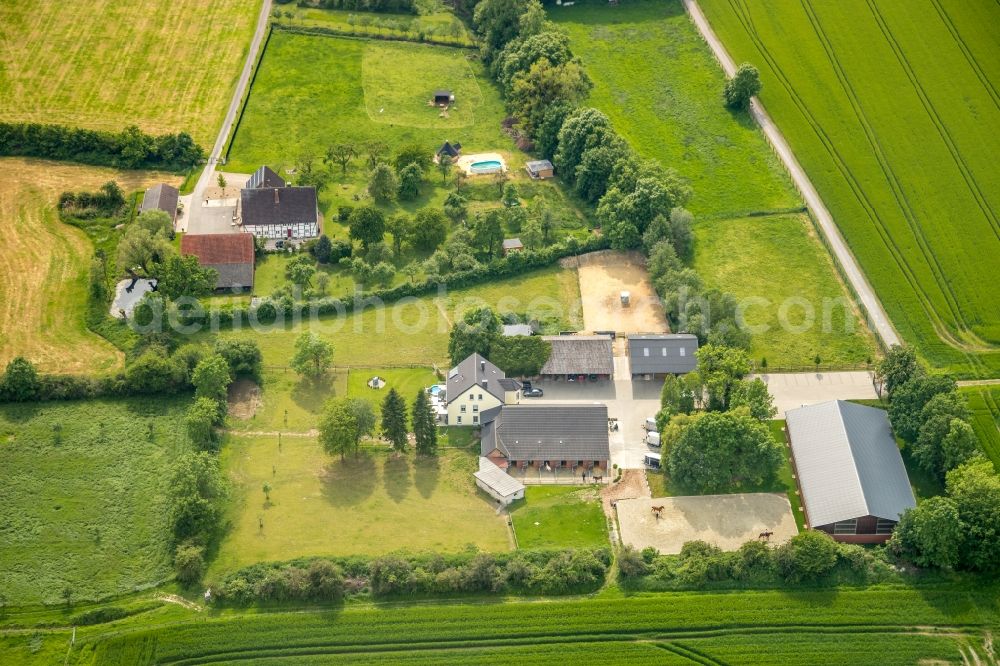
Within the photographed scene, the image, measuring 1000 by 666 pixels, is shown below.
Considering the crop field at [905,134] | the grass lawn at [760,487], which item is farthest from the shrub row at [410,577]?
the crop field at [905,134]

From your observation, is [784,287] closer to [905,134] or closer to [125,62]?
[905,134]

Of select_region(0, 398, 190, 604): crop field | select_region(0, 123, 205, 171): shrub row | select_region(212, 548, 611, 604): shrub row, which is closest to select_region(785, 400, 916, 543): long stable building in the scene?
select_region(212, 548, 611, 604): shrub row

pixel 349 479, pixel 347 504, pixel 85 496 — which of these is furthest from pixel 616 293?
pixel 85 496

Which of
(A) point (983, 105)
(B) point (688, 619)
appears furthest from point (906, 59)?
(B) point (688, 619)

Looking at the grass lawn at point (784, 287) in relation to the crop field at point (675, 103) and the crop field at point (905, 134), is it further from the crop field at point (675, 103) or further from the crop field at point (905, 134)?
the crop field at point (905, 134)

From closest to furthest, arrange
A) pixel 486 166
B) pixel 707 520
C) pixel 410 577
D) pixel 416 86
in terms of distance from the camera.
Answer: pixel 410 577, pixel 707 520, pixel 486 166, pixel 416 86

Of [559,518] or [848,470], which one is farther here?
[848,470]

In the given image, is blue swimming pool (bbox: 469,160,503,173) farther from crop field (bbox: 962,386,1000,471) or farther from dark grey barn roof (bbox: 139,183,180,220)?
crop field (bbox: 962,386,1000,471)

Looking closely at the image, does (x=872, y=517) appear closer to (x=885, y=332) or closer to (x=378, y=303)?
(x=885, y=332)
